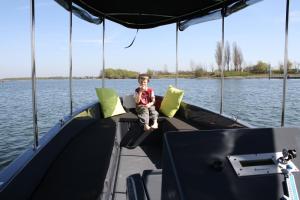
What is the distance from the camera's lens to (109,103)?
409 cm

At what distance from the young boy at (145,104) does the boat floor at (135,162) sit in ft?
0.91

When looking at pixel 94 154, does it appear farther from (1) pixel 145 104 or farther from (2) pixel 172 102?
(2) pixel 172 102

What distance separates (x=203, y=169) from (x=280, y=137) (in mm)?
318

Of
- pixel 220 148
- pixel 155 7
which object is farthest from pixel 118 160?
pixel 220 148

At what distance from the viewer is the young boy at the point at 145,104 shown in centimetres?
357

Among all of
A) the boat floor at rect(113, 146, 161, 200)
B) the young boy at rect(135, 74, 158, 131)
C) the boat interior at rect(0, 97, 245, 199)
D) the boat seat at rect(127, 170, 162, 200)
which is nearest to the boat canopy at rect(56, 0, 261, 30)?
the young boy at rect(135, 74, 158, 131)

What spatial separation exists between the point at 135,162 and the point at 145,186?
1798 mm

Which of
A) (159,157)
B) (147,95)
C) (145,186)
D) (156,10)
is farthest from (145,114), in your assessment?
(145,186)

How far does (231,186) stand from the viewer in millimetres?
855

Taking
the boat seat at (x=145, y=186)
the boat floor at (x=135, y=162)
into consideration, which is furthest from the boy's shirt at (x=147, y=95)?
the boat seat at (x=145, y=186)

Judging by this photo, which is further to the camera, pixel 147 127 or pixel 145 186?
pixel 147 127

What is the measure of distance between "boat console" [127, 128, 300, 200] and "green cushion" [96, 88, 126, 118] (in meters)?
3.10

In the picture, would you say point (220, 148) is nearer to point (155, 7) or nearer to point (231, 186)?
point (231, 186)

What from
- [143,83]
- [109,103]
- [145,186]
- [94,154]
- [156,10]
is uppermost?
[156,10]
